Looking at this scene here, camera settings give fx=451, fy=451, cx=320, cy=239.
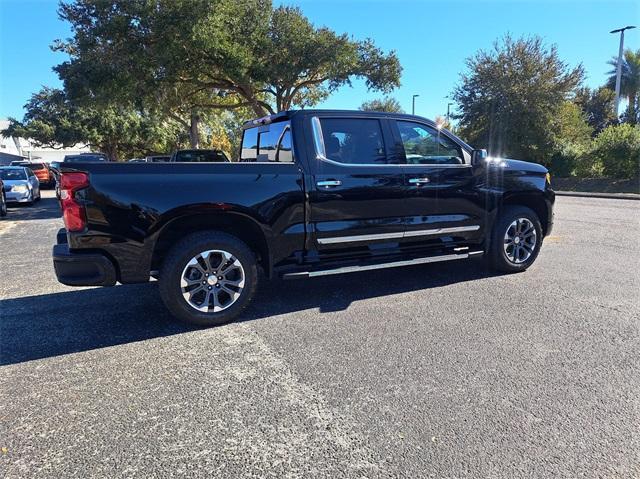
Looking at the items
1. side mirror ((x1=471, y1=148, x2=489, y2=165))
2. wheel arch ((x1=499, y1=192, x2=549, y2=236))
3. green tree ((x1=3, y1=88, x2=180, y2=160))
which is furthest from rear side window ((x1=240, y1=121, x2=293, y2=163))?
green tree ((x1=3, y1=88, x2=180, y2=160))

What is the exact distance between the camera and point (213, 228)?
14.2ft

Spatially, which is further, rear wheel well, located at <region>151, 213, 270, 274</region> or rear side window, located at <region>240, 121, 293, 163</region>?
rear side window, located at <region>240, 121, 293, 163</region>

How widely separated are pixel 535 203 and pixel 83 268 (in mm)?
5456

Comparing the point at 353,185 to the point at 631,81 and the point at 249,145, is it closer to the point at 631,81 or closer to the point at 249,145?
the point at 249,145

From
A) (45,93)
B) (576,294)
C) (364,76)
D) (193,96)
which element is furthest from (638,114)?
(45,93)

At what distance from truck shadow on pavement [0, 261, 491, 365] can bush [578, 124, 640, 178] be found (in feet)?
64.6

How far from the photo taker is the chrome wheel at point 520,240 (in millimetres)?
5816

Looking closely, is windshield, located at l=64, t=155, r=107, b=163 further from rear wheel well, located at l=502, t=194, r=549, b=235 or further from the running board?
rear wheel well, located at l=502, t=194, r=549, b=235

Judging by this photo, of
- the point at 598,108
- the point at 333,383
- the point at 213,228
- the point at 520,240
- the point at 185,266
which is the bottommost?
the point at 333,383

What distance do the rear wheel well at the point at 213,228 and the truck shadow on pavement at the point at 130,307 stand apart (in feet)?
2.01

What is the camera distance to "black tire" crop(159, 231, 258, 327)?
4051 mm

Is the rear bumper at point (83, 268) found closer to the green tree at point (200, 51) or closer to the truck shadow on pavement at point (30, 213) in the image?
the truck shadow on pavement at point (30, 213)

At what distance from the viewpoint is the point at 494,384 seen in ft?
10.2

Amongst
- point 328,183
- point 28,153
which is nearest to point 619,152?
point 328,183
